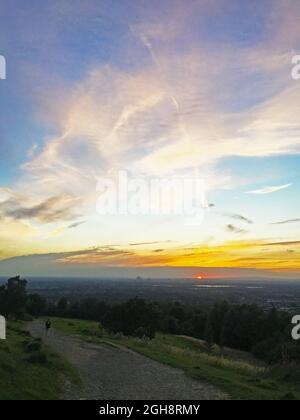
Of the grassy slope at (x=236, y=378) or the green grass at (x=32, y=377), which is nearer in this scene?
the green grass at (x=32, y=377)

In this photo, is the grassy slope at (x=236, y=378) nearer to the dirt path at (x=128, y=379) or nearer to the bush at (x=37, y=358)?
the dirt path at (x=128, y=379)

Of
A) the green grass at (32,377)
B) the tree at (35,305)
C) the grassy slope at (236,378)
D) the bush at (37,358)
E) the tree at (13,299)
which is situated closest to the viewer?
the green grass at (32,377)

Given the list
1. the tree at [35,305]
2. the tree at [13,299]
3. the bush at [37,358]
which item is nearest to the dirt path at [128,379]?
the bush at [37,358]

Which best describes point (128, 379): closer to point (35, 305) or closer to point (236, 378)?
point (236, 378)

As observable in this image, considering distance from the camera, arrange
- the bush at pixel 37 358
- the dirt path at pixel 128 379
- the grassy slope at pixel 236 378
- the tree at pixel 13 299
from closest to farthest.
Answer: the dirt path at pixel 128 379, the grassy slope at pixel 236 378, the bush at pixel 37 358, the tree at pixel 13 299

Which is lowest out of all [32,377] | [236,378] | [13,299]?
[236,378]

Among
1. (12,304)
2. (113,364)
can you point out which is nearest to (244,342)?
(12,304)

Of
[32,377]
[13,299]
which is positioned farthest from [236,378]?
[13,299]
